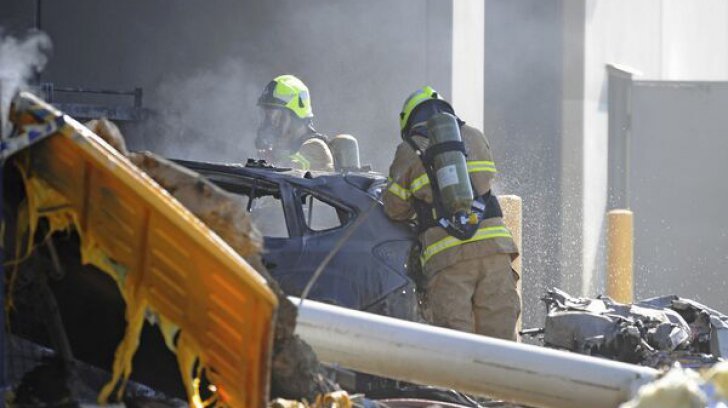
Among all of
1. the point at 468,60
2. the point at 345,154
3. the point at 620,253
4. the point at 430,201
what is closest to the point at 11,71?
the point at 430,201

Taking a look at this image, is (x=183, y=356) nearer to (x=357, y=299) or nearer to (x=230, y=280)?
(x=230, y=280)

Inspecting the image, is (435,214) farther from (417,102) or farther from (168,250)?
(168,250)

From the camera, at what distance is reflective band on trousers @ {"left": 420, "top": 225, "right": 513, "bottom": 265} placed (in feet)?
23.3

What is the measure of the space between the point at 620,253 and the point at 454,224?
6.54m

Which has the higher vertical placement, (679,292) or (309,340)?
(309,340)

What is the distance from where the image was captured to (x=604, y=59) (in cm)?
1600

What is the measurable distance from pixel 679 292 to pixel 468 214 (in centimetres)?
935

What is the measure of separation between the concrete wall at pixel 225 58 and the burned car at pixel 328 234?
6.48 meters

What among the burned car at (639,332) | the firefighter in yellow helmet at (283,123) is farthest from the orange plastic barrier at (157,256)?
the firefighter in yellow helmet at (283,123)

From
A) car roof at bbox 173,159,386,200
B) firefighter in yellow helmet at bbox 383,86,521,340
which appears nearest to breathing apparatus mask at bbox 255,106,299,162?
car roof at bbox 173,159,386,200

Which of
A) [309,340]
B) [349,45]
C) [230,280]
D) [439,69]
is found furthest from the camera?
[349,45]

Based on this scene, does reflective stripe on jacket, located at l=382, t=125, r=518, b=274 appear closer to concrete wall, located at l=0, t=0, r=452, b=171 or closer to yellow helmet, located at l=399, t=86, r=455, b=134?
yellow helmet, located at l=399, t=86, r=455, b=134

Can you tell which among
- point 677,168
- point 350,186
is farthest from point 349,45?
point 350,186

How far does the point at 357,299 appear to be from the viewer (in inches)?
272
